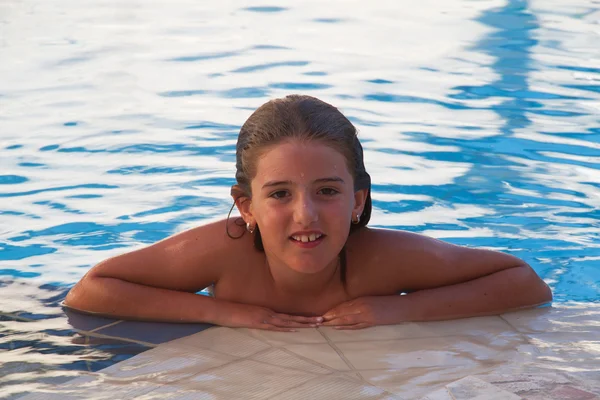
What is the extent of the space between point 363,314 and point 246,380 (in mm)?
761

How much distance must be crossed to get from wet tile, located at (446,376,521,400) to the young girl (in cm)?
75

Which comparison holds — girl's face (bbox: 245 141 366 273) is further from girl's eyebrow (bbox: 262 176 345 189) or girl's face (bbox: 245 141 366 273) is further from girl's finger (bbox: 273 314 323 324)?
girl's finger (bbox: 273 314 323 324)

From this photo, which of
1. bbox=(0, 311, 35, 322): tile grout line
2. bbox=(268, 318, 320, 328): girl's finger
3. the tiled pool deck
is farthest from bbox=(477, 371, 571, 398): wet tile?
bbox=(0, 311, 35, 322): tile grout line

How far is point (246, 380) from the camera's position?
3.47m

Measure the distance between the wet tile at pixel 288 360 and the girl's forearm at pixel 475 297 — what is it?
598 mm

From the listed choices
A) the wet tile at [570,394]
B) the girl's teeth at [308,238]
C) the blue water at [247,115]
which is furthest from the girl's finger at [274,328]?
the wet tile at [570,394]

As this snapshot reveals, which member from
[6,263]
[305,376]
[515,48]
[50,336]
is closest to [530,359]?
[305,376]

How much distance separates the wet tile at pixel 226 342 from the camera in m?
3.78

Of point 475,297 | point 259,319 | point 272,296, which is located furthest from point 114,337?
point 475,297

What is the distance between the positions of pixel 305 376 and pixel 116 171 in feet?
13.0

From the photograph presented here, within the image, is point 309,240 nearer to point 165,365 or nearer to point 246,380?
point 246,380

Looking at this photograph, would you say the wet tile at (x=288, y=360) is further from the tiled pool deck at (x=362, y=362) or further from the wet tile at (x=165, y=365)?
the wet tile at (x=165, y=365)

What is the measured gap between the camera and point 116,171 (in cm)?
715

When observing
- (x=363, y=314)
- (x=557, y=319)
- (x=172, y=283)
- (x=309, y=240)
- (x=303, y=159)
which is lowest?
(x=557, y=319)
